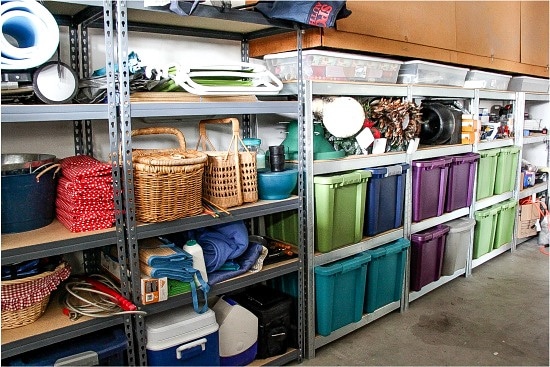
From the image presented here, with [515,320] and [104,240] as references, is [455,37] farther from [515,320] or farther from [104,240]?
[104,240]

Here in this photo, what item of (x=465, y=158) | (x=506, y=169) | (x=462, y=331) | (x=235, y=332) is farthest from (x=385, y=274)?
(x=506, y=169)

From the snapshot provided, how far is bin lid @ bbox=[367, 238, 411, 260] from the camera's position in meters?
2.89

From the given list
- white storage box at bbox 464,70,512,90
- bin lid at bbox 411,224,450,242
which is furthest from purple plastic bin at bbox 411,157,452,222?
white storage box at bbox 464,70,512,90

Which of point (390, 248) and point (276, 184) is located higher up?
point (276, 184)

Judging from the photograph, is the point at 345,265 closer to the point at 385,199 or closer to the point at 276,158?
the point at 385,199

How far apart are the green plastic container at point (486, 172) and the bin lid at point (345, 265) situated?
1693mm

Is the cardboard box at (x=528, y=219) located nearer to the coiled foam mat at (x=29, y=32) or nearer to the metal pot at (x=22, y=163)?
the metal pot at (x=22, y=163)

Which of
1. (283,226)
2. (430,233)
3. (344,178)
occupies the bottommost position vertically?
(430,233)

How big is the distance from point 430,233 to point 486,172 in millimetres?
1082

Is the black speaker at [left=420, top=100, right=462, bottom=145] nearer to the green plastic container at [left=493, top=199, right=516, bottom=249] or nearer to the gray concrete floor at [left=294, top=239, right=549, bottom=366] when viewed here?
the green plastic container at [left=493, top=199, right=516, bottom=249]

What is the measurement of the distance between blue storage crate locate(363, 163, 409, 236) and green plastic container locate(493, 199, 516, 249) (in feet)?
5.27

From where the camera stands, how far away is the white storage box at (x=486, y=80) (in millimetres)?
3875

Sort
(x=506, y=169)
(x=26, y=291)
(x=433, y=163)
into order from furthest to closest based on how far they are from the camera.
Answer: (x=506, y=169), (x=433, y=163), (x=26, y=291)

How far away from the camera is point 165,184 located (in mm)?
1880
